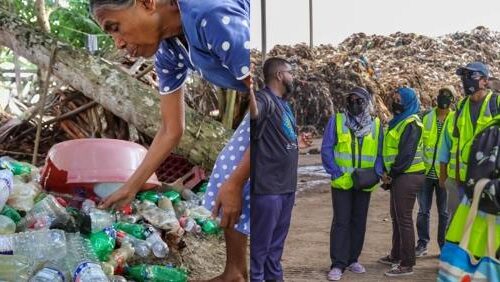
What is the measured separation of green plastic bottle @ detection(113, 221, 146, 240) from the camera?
3.99 feet

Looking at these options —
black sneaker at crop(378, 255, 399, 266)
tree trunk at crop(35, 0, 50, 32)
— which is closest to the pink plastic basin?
black sneaker at crop(378, 255, 399, 266)

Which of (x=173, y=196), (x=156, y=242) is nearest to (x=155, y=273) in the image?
(x=156, y=242)

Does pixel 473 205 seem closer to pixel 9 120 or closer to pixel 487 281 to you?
pixel 487 281

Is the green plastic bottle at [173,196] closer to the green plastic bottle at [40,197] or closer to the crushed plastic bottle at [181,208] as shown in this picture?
the crushed plastic bottle at [181,208]

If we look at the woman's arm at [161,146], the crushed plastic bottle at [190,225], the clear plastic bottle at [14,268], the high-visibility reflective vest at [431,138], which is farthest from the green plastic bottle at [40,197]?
the high-visibility reflective vest at [431,138]

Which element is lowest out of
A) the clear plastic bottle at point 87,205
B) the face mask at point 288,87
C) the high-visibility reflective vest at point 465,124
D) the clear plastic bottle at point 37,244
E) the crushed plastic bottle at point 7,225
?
the clear plastic bottle at point 37,244

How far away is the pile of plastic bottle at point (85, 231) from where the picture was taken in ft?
3.71

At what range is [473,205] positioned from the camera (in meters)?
0.77

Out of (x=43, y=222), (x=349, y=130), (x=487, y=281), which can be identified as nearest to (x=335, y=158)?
(x=349, y=130)

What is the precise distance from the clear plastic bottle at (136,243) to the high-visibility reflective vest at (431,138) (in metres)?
0.65

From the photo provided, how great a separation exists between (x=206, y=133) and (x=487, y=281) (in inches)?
19.1

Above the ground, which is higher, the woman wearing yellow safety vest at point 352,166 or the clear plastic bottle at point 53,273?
the woman wearing yellow safety vest at point 352,166

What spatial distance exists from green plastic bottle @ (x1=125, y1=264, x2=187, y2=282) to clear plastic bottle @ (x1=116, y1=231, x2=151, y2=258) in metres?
0.03

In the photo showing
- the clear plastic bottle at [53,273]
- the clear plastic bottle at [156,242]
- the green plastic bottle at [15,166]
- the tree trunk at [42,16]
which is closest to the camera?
the clear plastic bottle at [156,242]
